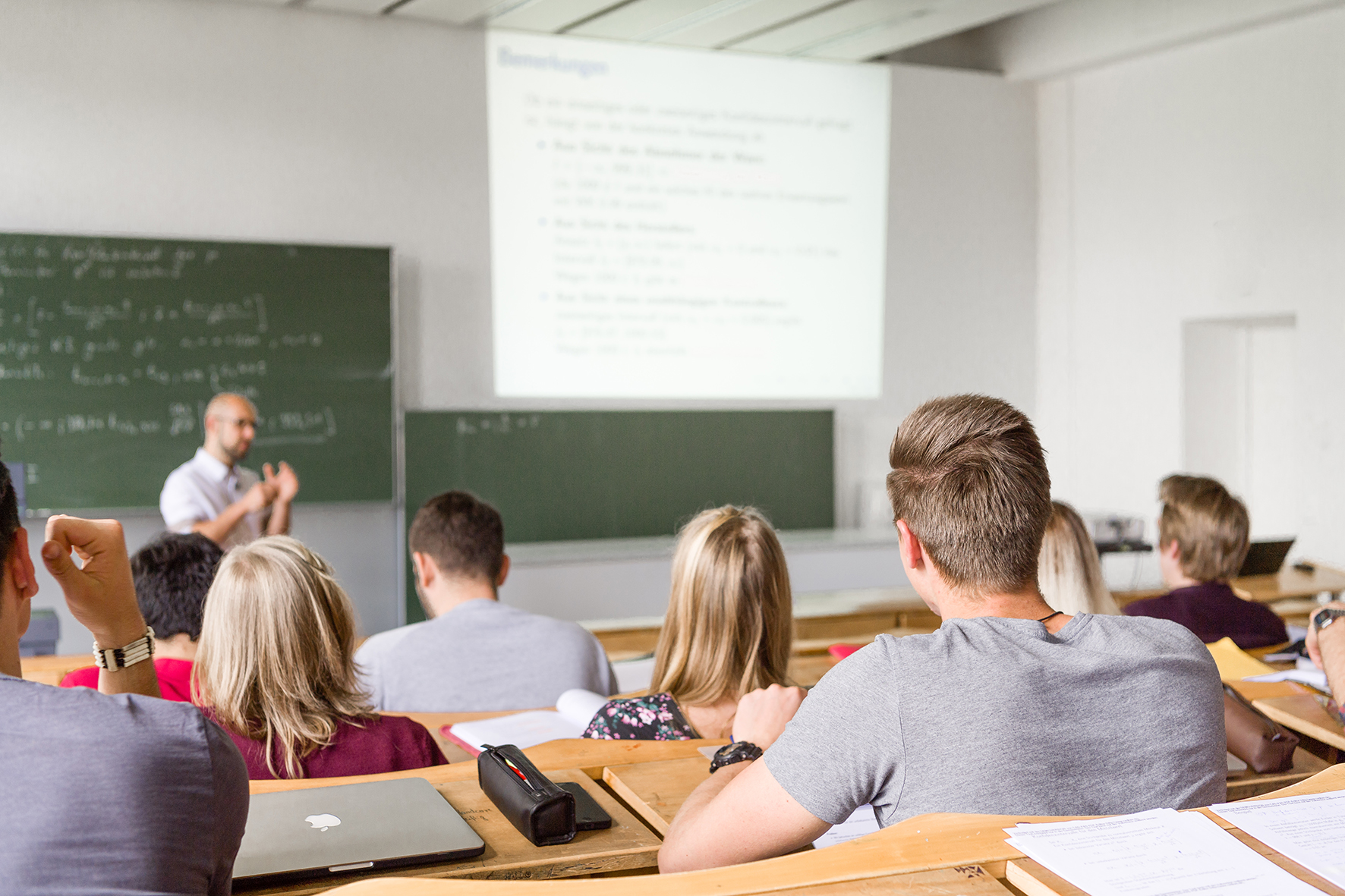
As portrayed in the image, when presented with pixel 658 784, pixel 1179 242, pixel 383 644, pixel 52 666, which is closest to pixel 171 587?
pixel 383 644

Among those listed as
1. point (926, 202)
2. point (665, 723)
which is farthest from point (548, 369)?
point (665, 723)

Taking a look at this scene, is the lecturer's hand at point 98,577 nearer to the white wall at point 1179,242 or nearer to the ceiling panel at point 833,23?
the ceiling panel at point 833,23

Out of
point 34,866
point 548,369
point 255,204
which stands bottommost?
point 34,866

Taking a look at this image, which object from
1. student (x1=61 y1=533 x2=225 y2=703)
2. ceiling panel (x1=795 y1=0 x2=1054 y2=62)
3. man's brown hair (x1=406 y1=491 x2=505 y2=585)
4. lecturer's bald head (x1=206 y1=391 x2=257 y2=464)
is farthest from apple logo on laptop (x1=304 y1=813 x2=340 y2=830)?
ceiling panel (x1=795 y1=0 x2=1054 y2=62)

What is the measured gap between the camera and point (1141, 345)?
593 cm

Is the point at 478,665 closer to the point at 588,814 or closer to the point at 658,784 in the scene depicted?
the point at 658,784

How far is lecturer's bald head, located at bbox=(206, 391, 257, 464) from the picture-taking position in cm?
441

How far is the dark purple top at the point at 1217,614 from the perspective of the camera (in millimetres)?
2949

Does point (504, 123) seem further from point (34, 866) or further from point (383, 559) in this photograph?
point (34, 866)

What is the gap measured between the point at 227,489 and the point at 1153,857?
4075mm

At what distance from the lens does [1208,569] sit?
2.98 meters

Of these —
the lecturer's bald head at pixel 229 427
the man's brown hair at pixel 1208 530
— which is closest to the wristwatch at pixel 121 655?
the man's brown hair at pixel 1208 530

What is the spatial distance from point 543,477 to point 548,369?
500mm

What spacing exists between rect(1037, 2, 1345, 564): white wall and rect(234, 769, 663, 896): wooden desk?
478 cm
